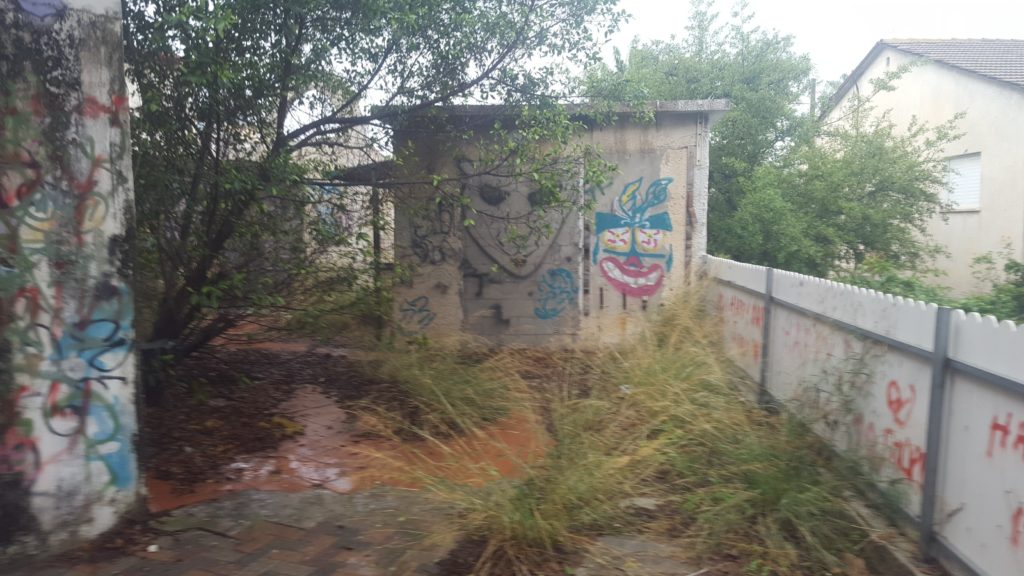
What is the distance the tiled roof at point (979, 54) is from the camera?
14.5 m

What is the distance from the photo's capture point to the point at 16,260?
10.9ft

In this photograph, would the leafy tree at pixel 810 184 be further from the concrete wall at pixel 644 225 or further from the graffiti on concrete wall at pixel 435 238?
the graffiti on concrete wall at pixel 435 238

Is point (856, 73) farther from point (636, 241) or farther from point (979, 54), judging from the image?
point (636, 241)

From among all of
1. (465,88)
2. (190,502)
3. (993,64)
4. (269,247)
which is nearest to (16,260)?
(190,502)

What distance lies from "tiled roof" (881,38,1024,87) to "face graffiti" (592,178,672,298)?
9.21 m

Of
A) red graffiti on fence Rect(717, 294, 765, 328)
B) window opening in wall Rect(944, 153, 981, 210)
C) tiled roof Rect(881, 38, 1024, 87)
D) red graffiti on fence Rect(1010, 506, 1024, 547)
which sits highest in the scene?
tiled roof Rect(881, 38, 1024, 87)

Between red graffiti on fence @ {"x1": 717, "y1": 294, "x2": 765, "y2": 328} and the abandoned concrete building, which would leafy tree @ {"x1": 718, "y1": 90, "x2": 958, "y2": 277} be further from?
red graffiti on fence @ {"x1": 717, "y1": 294, "x2": 765, "y2": 328}

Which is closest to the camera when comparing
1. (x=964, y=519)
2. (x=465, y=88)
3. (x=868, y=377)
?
(x=964, y=519)

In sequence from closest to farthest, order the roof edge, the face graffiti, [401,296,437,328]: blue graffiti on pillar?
[401,296,437,328]: blue graffiti on pillar → the face graffiti → the roof edge

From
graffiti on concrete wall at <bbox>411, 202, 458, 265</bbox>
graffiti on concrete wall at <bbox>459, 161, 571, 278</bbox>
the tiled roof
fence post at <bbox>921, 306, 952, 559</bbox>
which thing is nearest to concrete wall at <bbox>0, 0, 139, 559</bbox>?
fence post at <bbox>921, 306, 952, 559</bbox>

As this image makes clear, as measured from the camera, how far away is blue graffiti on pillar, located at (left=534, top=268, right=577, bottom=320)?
8.86 meters

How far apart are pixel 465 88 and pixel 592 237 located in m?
3.05

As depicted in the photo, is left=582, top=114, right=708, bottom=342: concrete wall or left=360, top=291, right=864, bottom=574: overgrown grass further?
left=582, top=114, right=708, bottom=342: concrete wall

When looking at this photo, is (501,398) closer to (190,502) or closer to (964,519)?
(190,502)
